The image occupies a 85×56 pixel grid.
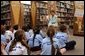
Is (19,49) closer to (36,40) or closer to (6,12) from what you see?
(36,40)

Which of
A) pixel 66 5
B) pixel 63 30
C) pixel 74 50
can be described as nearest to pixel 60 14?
pixel 66 5

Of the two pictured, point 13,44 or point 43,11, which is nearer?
point 13,44

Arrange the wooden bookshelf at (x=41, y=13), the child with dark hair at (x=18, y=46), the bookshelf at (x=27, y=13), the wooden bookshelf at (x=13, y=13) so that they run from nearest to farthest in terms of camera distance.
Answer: the child with dark hair at (x=18, y=46)
the wooden bookshelf at (x=13, y=13)
the bookshelf at (x=27, y=13)
the wooden bookshelf at (x=41, y=13)

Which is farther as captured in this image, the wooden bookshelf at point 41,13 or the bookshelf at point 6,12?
the wooden bookshelf at point 41,13

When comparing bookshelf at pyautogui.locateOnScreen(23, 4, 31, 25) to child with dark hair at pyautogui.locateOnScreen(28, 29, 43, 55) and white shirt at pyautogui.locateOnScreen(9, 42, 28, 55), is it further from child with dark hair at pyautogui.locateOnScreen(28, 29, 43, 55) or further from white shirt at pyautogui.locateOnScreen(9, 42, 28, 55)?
white shirt at pyautogui.locateOnScreen(9, 42, 28, 55)

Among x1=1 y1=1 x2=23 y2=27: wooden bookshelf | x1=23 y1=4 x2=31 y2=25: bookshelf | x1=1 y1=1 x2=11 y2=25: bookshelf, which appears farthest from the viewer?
x1=23 y1=4 x2=31 y2=25: bookshelf

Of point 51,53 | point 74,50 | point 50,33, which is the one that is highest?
point 50,33

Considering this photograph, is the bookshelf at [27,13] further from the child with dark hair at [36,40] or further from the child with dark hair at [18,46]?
the child with dark hair at [18,46]

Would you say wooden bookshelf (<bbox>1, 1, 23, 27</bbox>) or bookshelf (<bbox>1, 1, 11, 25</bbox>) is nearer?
wooden bookshelf (<bbox>1, 1, 23, 27</bbox>)

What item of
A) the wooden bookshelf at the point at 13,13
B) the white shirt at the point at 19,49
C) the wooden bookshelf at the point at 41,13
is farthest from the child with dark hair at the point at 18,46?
the wooden bookshelf at the point at 41,13

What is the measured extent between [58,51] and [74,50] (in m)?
3.81

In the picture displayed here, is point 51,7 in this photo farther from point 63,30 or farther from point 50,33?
point 50,33

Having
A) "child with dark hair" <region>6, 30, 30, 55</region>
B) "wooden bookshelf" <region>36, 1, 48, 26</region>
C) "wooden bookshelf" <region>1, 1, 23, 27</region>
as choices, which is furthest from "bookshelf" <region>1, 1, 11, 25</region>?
"child with dark hair" <region>6, 30, 30, 55</region>

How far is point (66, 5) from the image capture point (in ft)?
49.4
